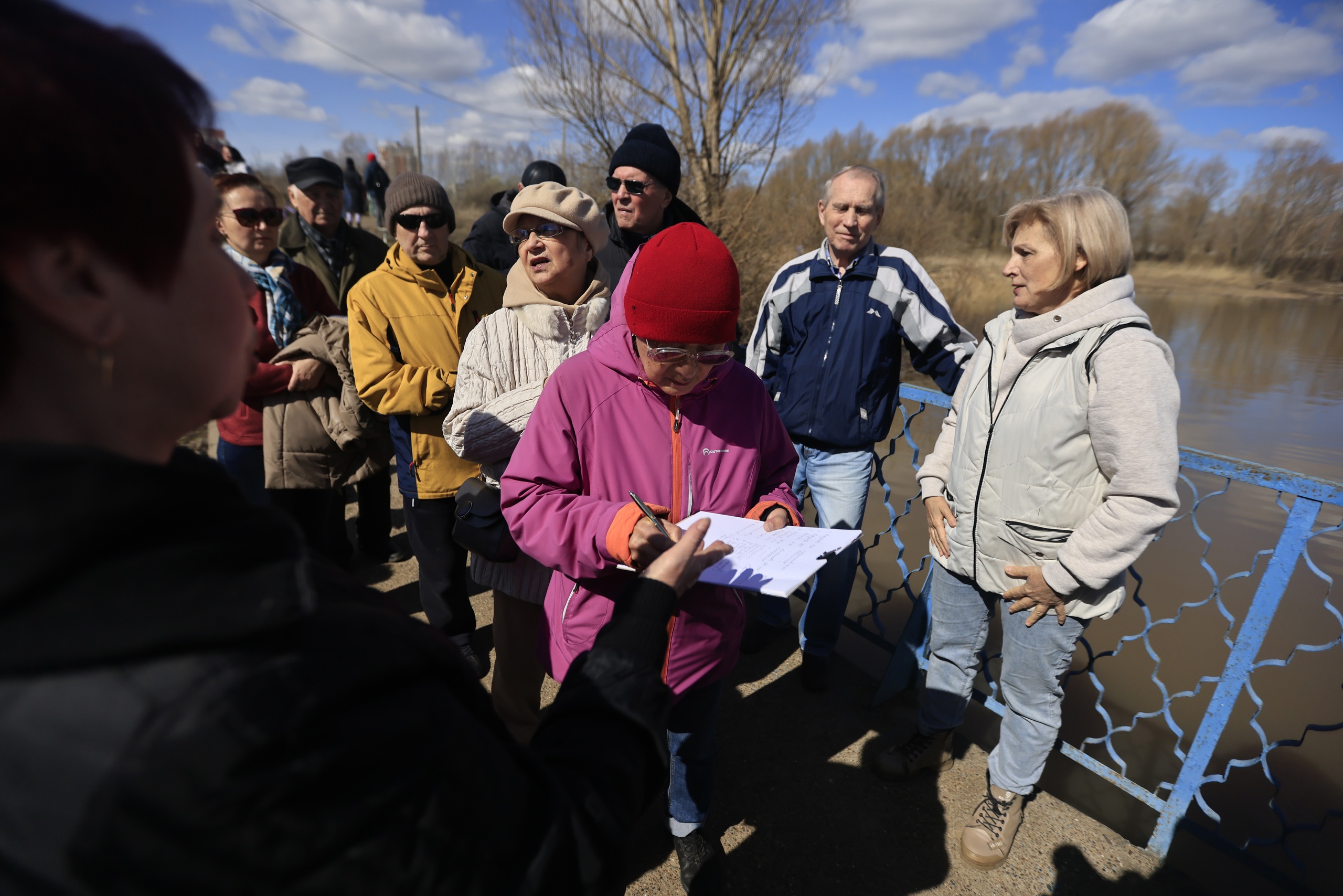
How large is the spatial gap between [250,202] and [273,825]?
3316 millimetres

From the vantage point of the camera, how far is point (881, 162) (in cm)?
2966

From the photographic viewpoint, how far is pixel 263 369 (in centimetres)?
297

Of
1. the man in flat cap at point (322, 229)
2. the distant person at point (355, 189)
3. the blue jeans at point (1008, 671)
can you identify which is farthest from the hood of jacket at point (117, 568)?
the distant person at point (355, 189)

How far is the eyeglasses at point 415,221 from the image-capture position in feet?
9.20

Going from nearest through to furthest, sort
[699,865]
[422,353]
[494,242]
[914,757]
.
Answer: [699,865], [914,757], [422,353], [494,242]

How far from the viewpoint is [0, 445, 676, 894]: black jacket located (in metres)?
0.47

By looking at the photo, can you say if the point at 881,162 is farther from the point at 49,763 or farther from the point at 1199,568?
the point at 49,763

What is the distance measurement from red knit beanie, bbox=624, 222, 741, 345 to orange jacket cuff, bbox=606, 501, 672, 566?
1.38 ft

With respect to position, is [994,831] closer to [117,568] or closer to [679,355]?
[679,355]

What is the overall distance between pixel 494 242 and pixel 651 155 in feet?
6.53

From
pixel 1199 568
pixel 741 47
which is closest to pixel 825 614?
pixel 1199 568

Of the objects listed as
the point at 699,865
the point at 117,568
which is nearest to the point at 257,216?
the point at 117,568

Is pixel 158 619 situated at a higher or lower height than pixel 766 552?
higher

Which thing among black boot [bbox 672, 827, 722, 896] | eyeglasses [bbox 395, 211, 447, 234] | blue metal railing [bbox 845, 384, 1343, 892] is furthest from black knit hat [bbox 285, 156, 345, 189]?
blue metal railing [bbox 845, 384, 1343, 892]
